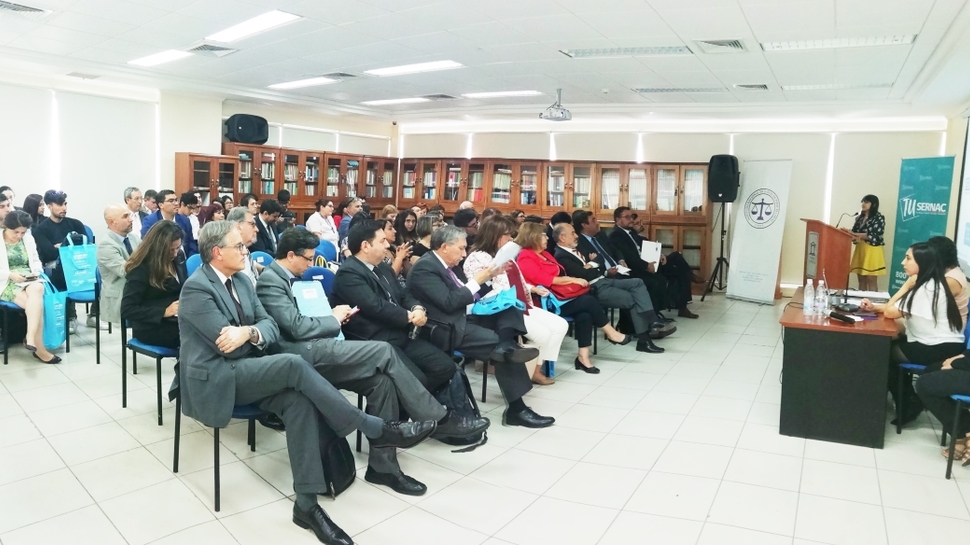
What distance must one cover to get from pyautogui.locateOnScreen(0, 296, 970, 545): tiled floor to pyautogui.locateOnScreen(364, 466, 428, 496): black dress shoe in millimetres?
54

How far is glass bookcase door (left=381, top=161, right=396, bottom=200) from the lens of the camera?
40.4 feet

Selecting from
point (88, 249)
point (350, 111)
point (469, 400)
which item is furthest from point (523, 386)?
point (350, 111)

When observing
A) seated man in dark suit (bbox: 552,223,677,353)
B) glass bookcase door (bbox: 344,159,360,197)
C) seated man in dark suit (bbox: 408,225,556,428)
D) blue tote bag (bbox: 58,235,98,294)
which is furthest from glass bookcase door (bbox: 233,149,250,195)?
seated man in dark suit (bbox: 408,225,556,428)

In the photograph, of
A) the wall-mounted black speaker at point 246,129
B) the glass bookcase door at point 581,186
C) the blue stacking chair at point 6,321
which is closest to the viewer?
the blue stacking chair at point 6,321

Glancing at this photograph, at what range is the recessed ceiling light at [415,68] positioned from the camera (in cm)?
709

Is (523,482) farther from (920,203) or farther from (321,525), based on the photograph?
(920,203)

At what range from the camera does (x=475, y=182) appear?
11742 millimetres

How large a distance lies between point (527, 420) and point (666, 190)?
715 cm

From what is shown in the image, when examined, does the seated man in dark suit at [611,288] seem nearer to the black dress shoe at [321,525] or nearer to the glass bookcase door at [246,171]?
the black dress shoe at [321,525]

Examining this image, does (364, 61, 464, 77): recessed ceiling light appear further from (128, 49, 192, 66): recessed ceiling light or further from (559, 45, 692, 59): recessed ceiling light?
(128, 49, 192, 66): recessed ceiling light

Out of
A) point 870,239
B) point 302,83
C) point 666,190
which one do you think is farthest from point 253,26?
point 870,239

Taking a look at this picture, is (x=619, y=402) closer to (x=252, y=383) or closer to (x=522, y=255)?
(x=522, y=255)

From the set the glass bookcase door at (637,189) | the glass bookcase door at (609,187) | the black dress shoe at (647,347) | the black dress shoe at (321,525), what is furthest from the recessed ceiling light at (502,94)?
the black dress shoe at (321,525)

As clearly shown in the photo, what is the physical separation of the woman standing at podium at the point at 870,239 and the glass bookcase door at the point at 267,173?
8.79 m
